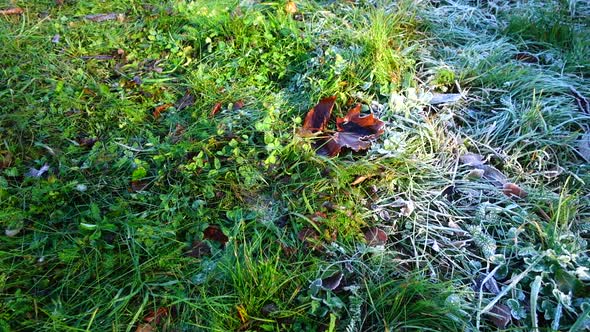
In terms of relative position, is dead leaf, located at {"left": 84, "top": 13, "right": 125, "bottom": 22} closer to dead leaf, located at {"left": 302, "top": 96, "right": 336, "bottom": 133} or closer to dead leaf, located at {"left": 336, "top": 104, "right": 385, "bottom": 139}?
dead leaf, located at {"left": 302, "top": 96, "right": 336, "bottom": 133}

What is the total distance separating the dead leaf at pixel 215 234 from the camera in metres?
1.64

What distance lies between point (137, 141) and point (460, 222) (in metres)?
1.42

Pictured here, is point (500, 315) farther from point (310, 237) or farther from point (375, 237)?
point (310, 237)

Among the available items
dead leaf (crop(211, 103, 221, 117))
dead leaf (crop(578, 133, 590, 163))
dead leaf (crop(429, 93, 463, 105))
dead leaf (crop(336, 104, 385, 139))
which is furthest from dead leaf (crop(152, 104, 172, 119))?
dead leaf (crop(578, 133, 590, 163))

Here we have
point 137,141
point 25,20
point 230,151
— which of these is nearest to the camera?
point 230,151

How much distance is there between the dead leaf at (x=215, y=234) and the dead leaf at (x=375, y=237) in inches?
20.5

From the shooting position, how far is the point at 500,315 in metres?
1.40

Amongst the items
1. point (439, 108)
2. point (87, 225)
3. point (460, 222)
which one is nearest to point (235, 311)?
point (87, 225)

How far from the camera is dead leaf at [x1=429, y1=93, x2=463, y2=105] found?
209 centimetres

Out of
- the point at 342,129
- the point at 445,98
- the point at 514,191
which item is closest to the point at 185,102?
the point at 342,129

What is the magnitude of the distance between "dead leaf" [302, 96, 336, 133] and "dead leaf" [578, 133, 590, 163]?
1063 mm

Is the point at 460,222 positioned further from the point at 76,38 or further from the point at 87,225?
the point at 76,38

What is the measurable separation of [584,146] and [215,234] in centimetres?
157

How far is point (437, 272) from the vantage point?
1.57 metres
